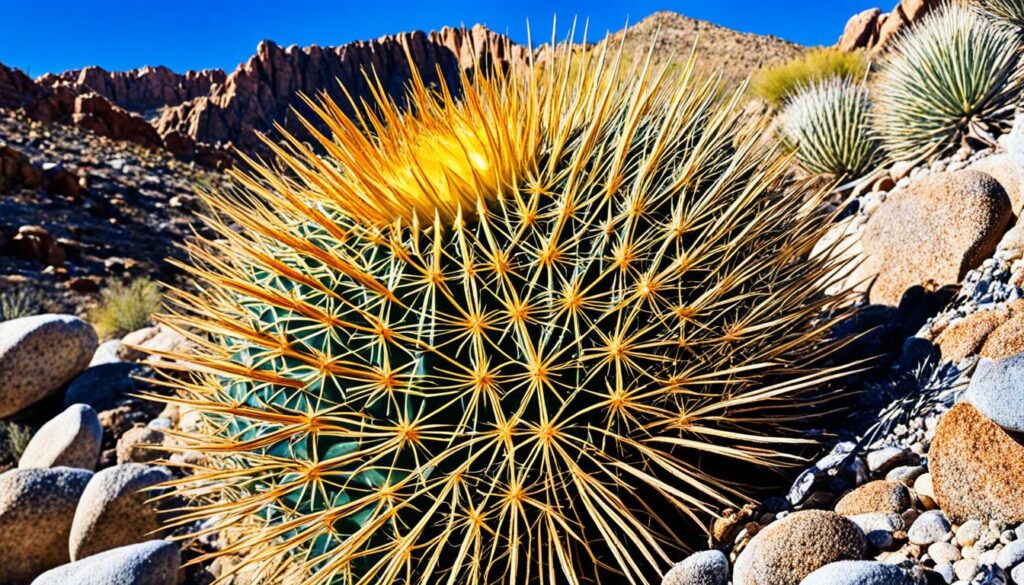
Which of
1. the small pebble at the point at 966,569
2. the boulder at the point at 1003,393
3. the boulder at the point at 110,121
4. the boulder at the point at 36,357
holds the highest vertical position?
the boulder at the point at 110,121

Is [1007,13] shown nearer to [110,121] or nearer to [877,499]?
[877,499]

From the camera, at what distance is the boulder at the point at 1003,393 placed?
79.4 inches

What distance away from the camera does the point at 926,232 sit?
3.89 meters

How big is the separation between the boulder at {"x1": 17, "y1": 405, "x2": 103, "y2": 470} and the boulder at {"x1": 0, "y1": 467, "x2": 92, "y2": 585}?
53 cm

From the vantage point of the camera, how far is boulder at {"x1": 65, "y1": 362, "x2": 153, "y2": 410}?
21.0 ft

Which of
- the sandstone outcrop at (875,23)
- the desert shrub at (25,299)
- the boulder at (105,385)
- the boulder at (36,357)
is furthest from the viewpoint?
the sandstone outcrop at (875,23)

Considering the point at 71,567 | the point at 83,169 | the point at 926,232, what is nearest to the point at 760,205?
the point at 926,232

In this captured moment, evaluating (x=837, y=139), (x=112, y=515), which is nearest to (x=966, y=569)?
(x=112, y=515)

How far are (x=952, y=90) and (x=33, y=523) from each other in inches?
287

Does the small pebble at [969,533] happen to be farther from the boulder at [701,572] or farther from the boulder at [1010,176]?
the boulder at [1010,176]

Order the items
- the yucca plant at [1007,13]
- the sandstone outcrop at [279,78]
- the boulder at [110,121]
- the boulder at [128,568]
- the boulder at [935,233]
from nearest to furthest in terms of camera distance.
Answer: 1. the boulder at [935,233]
2. the boulder at [128,568]
3. the yucca plant at [1007,13]
4. the boulder at [110,121]
5. the sandstone outcrop at [279,78]

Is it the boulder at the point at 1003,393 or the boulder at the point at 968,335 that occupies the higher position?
the boulder at the point at 968,335

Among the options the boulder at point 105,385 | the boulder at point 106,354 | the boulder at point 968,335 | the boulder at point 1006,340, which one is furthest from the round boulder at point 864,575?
the boulder at point 106,354

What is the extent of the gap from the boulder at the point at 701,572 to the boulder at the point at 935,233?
1.86 meters
